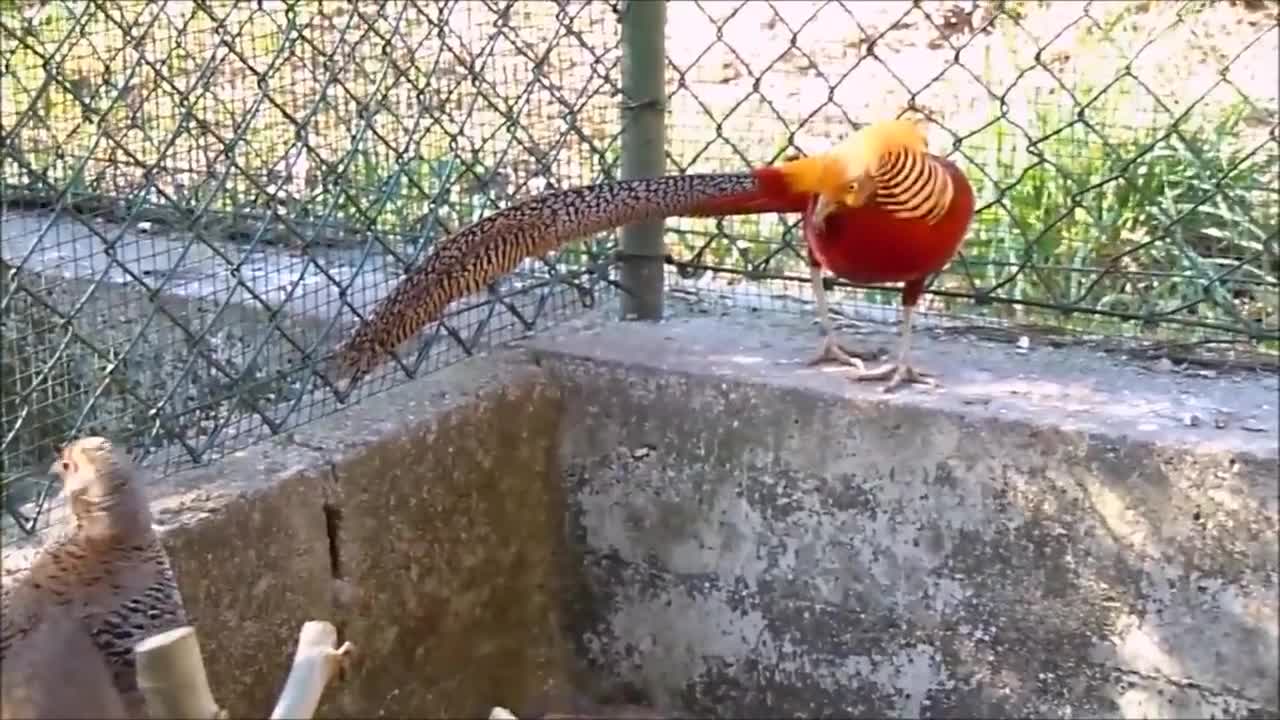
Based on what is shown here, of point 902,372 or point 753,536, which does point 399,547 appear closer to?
point 753,536

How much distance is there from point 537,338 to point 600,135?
40 cm

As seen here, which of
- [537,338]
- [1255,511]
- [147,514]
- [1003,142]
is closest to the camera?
[147,514]

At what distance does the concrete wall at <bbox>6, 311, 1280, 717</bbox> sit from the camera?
2.35m

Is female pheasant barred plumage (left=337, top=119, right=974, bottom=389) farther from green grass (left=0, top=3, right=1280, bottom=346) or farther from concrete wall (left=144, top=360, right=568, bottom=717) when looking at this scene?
green grass (left=0, top=3, right=1280, bottom=346)

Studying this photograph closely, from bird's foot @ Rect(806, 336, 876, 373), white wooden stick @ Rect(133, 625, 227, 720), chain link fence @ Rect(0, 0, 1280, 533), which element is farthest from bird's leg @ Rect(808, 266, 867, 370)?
white wooden stick @ Rect(133, 625, 227, 720)

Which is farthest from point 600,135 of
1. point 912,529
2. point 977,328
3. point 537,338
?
point 912,529

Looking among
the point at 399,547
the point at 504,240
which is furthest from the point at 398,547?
the point at 504,240

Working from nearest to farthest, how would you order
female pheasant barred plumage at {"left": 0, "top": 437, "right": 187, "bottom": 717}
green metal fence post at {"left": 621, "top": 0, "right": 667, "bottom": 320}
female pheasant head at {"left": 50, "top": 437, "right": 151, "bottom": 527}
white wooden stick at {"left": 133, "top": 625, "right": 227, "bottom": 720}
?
white wooden stick at {"left": 133, "top": 625, "right": 227, "bottom": 720}
female pheasant barred plumage at {"left": 0, "top": 437, "right": 187, "bottom": 717}
female pheasant head at {"left": 50, "top": 437, "right": 151, "bottom": 527}
green metal fence post at {"left": 621, "top": 0, "right": 667, "bottom": 320}

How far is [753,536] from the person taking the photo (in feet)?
8.83

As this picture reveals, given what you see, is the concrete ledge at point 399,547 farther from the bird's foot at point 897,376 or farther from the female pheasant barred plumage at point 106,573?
the bird's foot at point 897,376

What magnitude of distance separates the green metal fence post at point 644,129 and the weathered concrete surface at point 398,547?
298 millimetres

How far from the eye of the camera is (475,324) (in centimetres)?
292

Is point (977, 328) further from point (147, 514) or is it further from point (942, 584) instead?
point (147, 514)

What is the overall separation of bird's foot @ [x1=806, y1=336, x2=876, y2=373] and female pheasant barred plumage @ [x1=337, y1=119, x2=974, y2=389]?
1.8 inches
